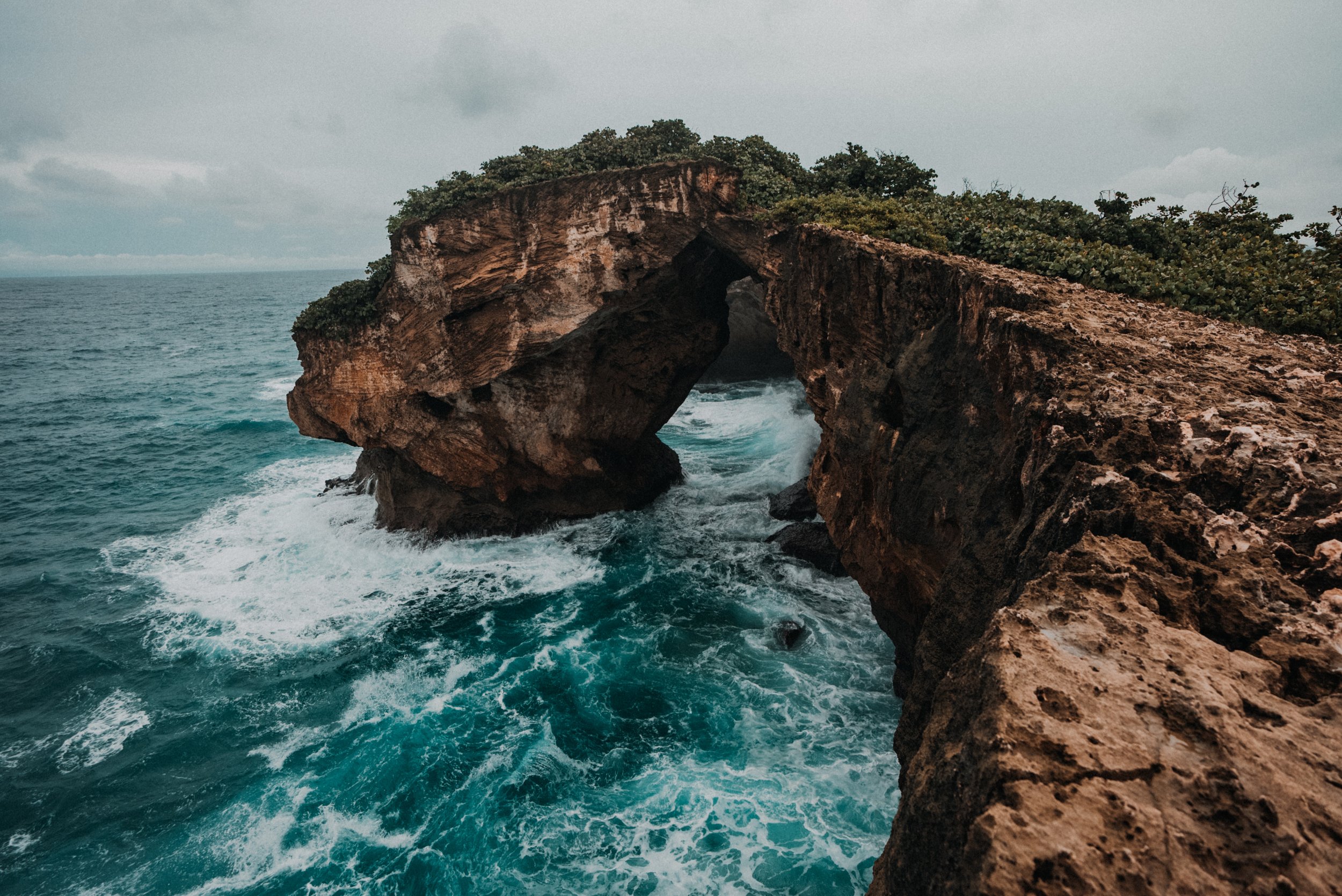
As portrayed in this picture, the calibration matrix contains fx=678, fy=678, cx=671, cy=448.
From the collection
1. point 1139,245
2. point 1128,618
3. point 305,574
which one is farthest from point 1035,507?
point 305,574

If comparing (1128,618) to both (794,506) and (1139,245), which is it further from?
(794,506)

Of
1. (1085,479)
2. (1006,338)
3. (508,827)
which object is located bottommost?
(508,827)

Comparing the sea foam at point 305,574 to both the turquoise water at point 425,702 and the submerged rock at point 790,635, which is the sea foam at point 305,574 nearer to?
the turquoise water at point 425,702

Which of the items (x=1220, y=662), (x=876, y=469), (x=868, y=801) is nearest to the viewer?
(x=1220, y=662)

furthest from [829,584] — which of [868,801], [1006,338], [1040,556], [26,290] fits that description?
[26,290]

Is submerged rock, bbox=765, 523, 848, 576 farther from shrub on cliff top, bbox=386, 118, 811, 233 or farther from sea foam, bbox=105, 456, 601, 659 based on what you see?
shrub on cliff top, bbox=386, 118, 811, 233

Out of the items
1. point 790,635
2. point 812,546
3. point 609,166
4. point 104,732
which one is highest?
point 609,166

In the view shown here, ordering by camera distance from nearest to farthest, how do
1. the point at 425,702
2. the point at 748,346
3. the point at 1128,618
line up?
1. the point at 1128,618
2. the point at 425,702
3. the point at 748,346

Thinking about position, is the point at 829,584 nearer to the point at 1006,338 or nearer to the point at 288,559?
the point at 1006,338
